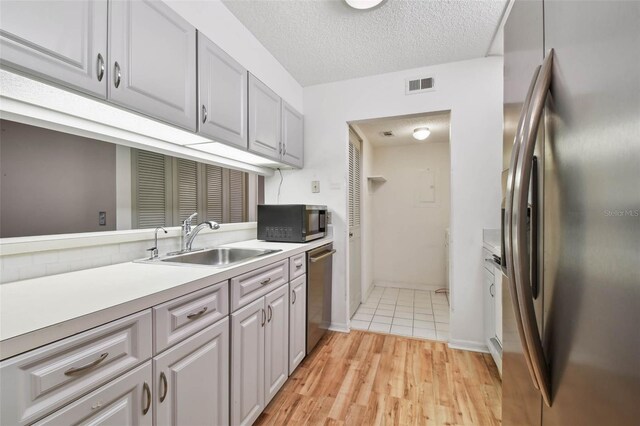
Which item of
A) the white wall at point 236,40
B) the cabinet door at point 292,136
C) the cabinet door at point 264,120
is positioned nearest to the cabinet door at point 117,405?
the cabinet door at point 264,120

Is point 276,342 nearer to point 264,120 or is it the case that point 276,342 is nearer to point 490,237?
point 264,120

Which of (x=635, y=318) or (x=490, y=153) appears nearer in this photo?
(x=635, y=318)

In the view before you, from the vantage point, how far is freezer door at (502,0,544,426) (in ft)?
2.31

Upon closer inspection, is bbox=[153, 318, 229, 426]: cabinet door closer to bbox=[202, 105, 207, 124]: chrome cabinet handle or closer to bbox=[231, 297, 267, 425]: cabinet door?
bbox=[231, 297, 267, 425]: cabinet door

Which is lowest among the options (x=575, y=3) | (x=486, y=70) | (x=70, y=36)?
(x=575, y=3)

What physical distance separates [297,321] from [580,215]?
1.77 metres

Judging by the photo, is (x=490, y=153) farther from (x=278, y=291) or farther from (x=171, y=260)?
(x=171, y=260)

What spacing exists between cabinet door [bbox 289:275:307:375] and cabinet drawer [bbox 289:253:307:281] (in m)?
0.04

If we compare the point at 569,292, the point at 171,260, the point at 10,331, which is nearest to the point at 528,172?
the point at 569,292

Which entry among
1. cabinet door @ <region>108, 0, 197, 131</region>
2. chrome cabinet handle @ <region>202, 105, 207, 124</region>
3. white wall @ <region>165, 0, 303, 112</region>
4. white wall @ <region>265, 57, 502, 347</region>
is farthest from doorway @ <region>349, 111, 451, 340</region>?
cabinet door @ <region>108, 0, 197, 131</region>

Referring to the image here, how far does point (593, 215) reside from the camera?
1.51 feet

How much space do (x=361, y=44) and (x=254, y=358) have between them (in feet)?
7.69

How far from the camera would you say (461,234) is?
2.43 m

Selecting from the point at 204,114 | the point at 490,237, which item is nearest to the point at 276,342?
the point at 204,114
